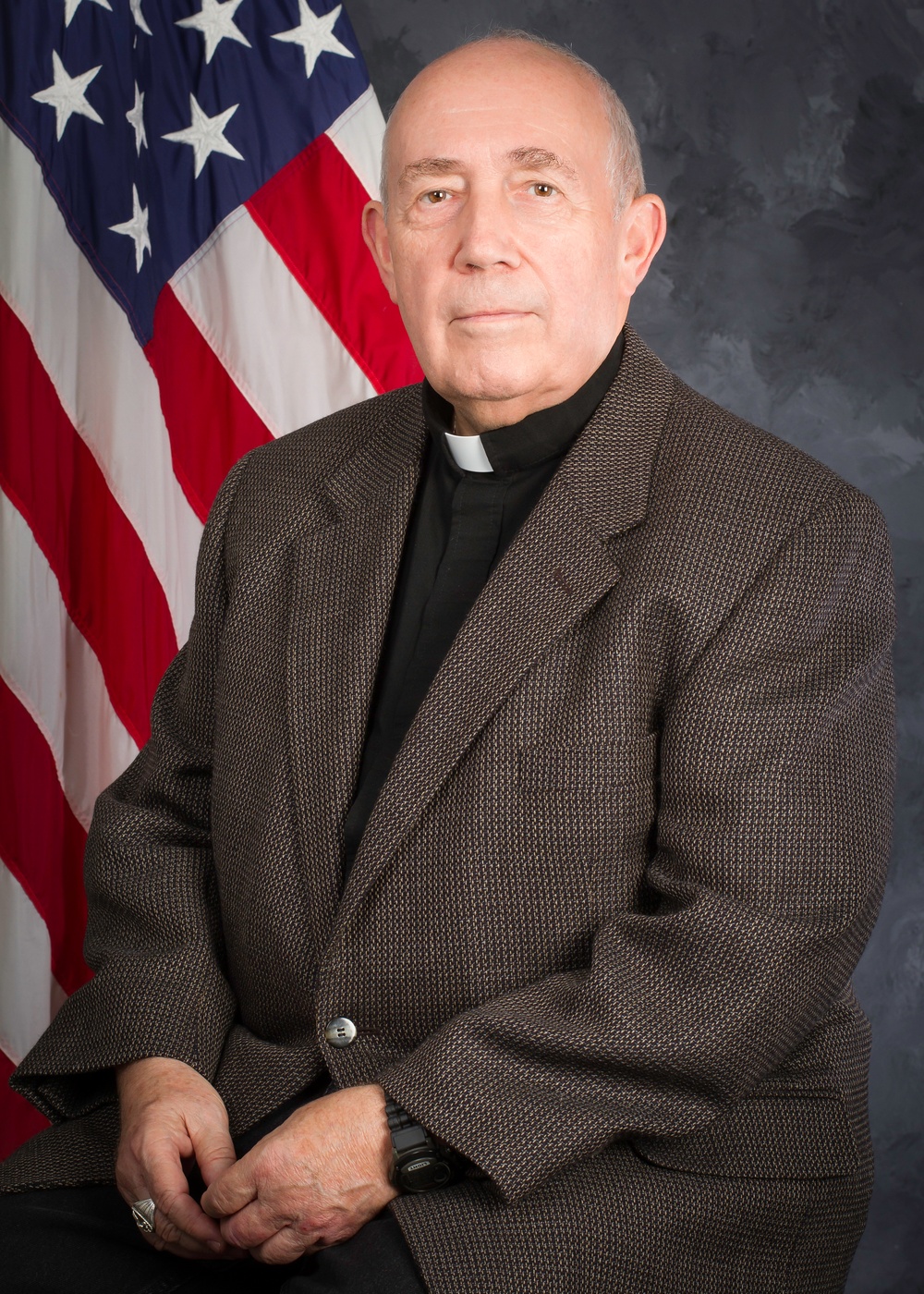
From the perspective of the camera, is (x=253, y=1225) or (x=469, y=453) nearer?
(x=253, y=1225)

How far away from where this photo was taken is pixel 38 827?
2.43m

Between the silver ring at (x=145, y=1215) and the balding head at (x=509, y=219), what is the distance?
3.19 ft

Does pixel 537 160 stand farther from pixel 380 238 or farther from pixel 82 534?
pixel 82 534

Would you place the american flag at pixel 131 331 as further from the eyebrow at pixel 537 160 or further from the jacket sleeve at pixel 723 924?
the jacket sleeve at pixel 723 924

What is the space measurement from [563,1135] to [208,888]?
0.64m

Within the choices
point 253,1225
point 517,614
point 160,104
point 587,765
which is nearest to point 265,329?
point 160,104

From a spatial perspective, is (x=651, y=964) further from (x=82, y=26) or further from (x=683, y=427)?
(x=82, y=26)

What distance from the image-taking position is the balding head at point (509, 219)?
146 centimetres

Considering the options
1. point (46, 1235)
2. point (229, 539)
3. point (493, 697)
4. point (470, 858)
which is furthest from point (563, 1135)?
point (229, 539)

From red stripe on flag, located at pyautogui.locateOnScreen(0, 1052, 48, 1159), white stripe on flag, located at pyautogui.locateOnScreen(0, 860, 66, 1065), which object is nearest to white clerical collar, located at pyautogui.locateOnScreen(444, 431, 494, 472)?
white stripe on flag, located at pyautogui.locateOnScreen(0, 860, 66, 1065)

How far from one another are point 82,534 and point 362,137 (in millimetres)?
915

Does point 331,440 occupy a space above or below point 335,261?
below

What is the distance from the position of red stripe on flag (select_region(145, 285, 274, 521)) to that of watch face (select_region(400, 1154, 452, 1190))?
1.52 m

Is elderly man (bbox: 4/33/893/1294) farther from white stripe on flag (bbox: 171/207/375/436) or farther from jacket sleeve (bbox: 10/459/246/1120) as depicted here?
white stripe on flag (bbox: 171/207/375/436)
